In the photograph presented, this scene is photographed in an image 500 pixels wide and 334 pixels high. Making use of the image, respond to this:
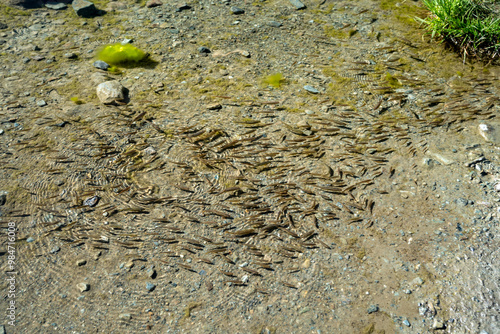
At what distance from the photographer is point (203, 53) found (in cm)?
573

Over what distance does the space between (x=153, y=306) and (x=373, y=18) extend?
571 centimetres

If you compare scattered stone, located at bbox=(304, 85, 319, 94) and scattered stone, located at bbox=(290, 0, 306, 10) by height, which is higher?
scattered stone, located at bbox=(290, 0, 306, 10)

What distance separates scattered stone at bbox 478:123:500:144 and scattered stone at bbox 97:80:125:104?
180 inches

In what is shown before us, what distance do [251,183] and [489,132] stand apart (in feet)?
9.50

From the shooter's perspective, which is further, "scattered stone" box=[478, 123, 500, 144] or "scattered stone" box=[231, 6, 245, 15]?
"scattered stone" box=[231, 6, 245, 15]

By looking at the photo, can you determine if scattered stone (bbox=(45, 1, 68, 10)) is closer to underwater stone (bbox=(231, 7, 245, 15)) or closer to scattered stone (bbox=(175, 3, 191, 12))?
scattered stone (bbox=(175, 3, 191, 12))

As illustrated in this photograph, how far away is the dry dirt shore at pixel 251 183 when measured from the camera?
3.16 m

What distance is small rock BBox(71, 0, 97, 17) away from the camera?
6508mm

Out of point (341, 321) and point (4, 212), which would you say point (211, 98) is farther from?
point (341, 321)

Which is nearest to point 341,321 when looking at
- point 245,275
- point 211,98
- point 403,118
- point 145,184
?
point 245,275

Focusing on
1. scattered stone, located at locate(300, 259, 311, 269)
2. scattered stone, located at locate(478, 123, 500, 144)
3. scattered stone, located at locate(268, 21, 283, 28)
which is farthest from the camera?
scattered stone, located at locate(268, 21, 283, 28)

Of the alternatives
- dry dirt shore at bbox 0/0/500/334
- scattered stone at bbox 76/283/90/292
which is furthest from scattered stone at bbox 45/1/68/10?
scattered stone at bbox 76/283/90/292

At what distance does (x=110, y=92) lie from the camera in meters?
4.94

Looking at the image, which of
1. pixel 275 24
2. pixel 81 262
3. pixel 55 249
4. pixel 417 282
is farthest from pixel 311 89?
pixel 55 249
